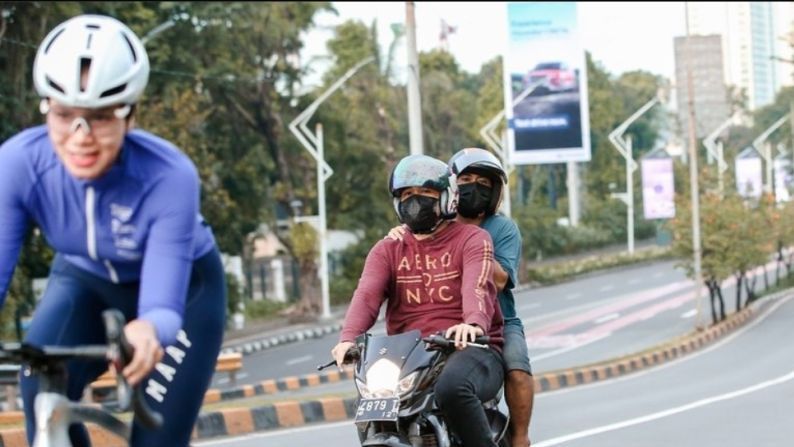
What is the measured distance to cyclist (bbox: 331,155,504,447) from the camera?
6.98 meters

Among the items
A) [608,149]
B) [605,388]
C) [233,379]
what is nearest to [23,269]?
[233,379]

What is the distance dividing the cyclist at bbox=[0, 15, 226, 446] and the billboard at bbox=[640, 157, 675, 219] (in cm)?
6229

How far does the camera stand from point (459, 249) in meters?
7.09

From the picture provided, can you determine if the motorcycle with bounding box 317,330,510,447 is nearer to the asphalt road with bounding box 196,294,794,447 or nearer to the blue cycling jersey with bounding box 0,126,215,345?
the blue cycling jersey with bounding box 0,126,215,345

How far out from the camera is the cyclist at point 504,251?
7.56m

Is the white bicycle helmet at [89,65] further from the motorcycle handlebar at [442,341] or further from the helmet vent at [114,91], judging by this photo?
the motorcycle handlebar at [442,341]

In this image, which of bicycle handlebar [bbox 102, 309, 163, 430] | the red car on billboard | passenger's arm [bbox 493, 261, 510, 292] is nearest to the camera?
bicycle handlebar [bbox 102, 309, 163, 430]

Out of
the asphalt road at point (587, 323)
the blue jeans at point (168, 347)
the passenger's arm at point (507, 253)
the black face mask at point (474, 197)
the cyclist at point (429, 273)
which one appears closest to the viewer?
the blue jeans at point (168, 347)

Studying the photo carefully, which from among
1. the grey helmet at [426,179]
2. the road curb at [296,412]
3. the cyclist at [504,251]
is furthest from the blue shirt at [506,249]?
the road curb at [296,412]

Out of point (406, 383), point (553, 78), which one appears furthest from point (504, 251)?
point (553, 78)

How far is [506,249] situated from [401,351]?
1294 mm

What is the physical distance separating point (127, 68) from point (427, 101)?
55136mm

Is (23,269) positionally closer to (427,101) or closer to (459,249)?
(459,249)

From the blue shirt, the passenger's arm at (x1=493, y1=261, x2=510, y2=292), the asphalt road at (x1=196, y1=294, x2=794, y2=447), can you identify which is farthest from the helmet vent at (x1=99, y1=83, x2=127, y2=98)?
the asphalt road at (x1=196, y1=294, x2=794, y2=447)
